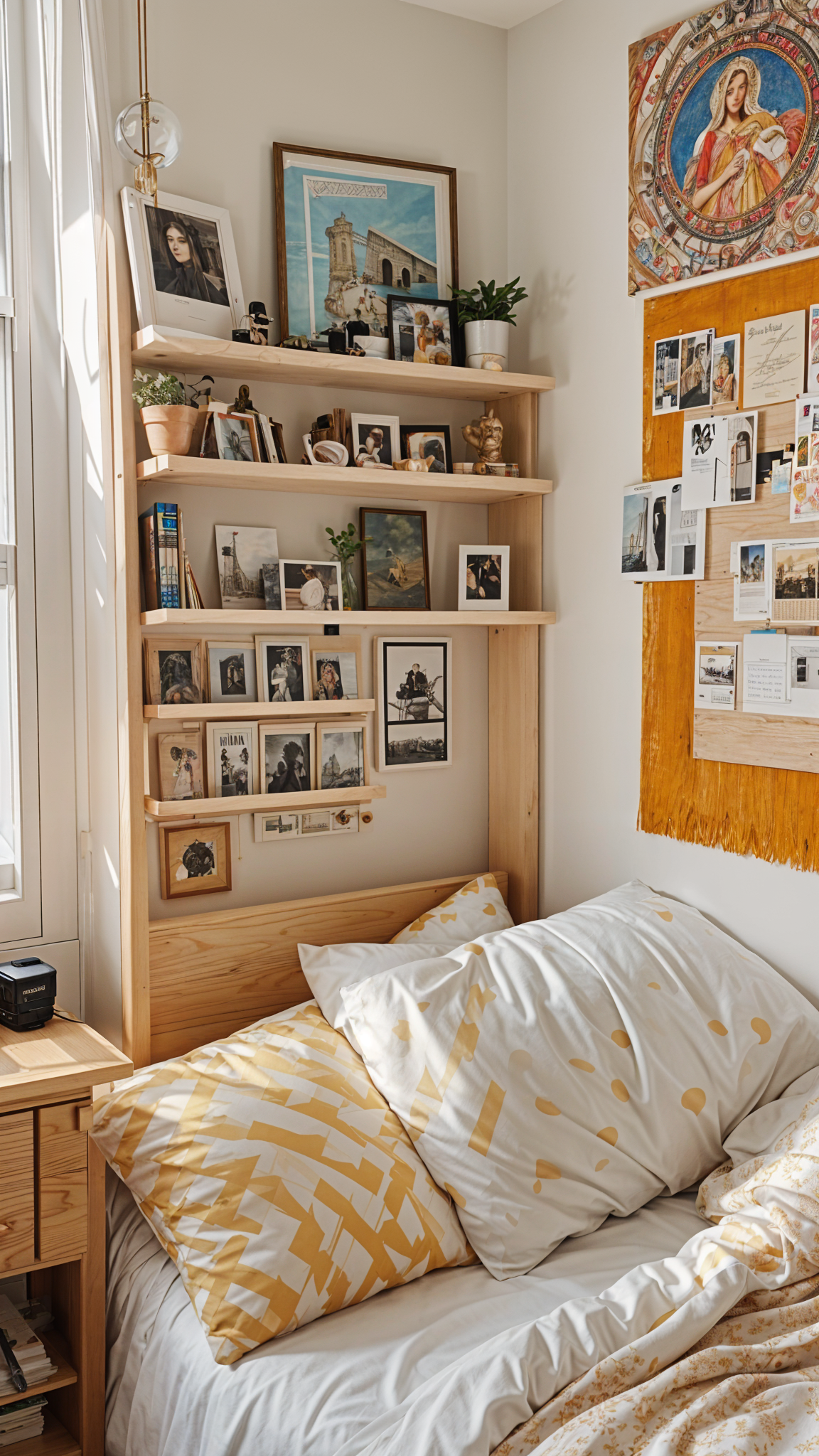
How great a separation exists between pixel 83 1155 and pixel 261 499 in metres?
1.25

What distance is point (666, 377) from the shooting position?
2113 millimetres

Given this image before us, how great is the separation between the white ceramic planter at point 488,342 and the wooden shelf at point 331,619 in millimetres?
524

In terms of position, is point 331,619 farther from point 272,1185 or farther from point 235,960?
point 272,1185

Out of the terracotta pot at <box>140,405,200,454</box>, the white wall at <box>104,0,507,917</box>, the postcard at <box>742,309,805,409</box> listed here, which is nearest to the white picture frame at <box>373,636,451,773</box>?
the white wall at <box>104,0,507,917</box>

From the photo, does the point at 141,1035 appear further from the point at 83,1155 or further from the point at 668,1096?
the point at 668,1096

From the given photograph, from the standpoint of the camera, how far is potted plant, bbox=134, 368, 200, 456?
1.89 meters

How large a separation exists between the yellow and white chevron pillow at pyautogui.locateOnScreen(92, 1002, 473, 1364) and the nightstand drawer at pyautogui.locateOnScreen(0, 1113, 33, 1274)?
0.13 metres

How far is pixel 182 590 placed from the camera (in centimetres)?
196

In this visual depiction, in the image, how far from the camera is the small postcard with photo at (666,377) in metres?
2.09

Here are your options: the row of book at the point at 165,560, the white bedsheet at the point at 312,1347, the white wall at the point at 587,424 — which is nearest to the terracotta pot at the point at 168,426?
the row of book at the point at 165,560

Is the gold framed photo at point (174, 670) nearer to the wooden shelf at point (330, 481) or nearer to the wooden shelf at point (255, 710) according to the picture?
the wooden shelf at point (255, 710)

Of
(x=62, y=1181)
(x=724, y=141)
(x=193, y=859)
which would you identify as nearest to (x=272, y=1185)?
(x=62, y=1181)

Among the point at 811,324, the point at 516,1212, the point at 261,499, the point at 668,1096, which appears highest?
the point at 811,324

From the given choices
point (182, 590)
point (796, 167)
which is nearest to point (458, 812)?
point (182, 590)
